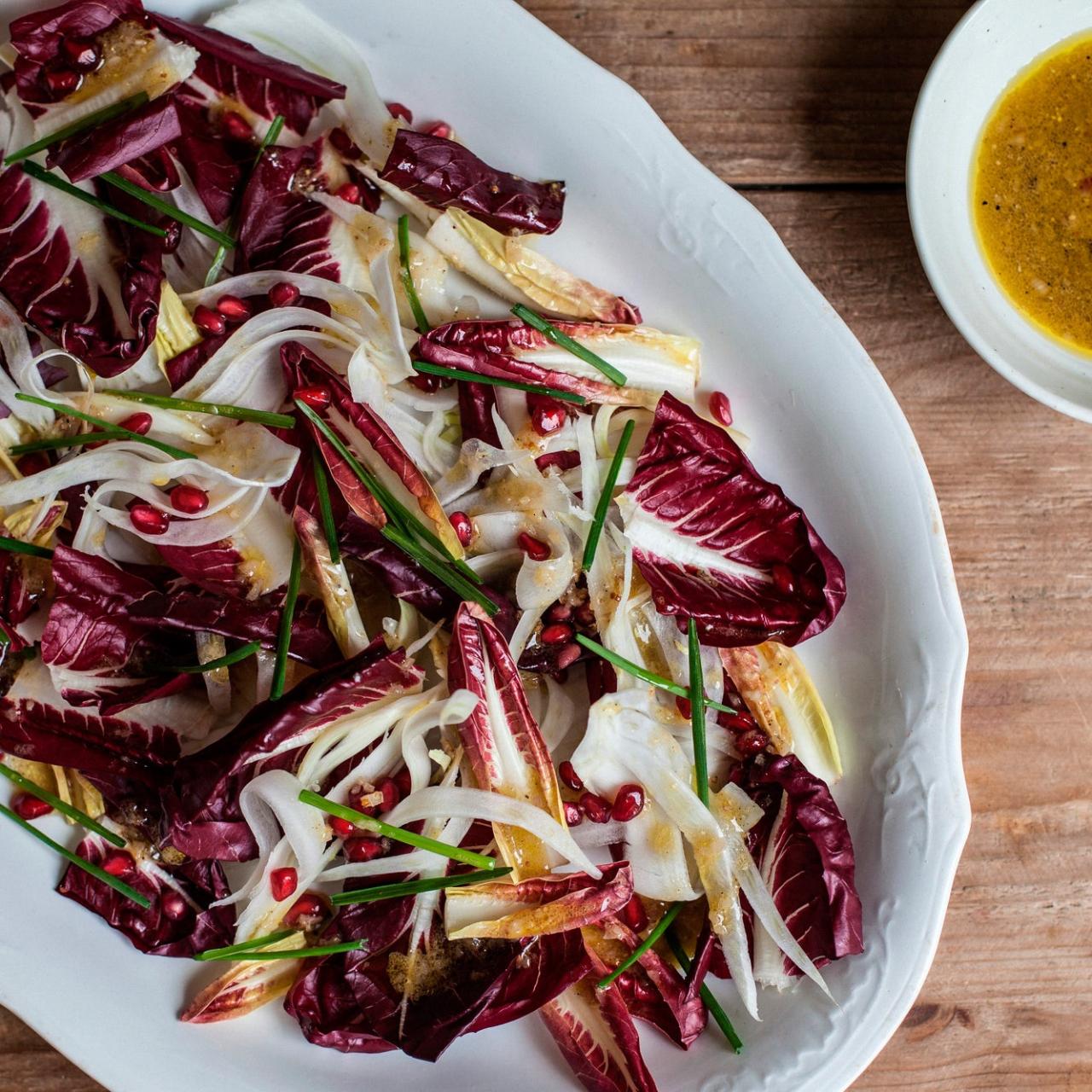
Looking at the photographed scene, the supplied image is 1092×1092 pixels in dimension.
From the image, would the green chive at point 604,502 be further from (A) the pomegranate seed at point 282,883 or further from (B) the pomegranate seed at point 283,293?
(A) the pomegranate seed at point 282,883

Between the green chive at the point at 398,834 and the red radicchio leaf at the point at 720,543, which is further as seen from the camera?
the red radicchio leaf at the point at 720,543

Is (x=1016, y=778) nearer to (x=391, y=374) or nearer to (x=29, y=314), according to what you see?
(x=391, y=374)

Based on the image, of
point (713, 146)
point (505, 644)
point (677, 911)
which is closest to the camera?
point (505, 644)

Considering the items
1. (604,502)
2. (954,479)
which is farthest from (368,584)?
(954,479)

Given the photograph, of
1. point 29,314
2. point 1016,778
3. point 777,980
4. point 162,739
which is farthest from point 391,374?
point 1016,778

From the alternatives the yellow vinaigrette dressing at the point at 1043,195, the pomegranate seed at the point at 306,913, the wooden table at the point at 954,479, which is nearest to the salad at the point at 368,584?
the pomegranate seed at the point at 306,913

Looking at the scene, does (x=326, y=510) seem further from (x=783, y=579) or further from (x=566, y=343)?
(x=783, y=579)
